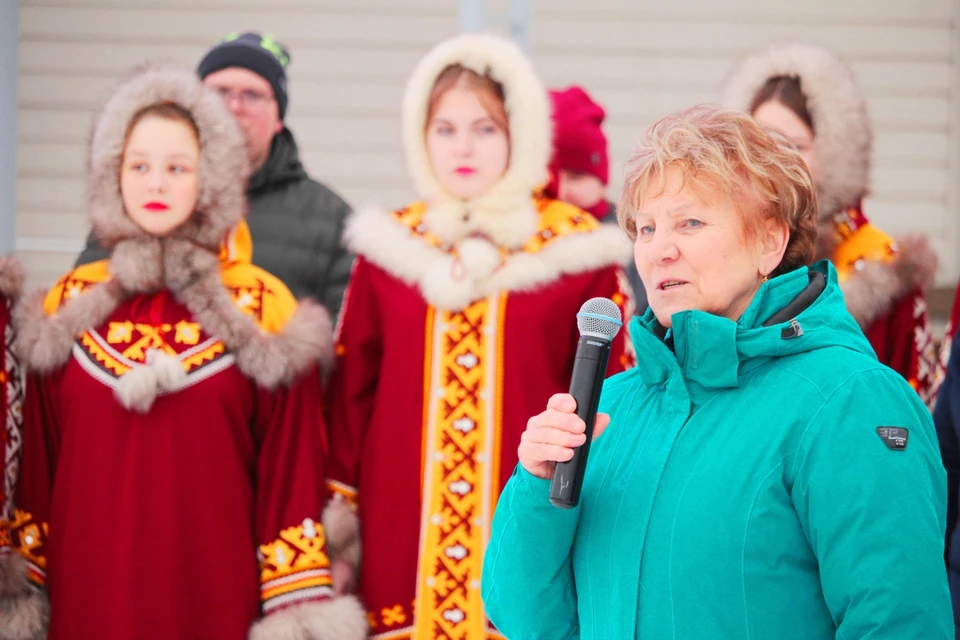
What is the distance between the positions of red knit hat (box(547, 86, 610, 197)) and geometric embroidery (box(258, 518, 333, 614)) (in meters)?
1.93

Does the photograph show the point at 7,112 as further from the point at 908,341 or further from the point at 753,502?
the point at 753,502

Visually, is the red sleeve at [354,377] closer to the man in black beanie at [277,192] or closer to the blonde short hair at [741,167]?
the man in black beanie at [277,192]

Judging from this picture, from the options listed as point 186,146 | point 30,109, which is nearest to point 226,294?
point 186,146

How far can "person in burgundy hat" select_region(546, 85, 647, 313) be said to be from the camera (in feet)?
14.8

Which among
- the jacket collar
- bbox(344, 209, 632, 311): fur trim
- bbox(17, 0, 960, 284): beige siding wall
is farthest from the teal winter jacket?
bbox(17, 0, 960, 284): beige siding wall

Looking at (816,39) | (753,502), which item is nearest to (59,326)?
(753,502)

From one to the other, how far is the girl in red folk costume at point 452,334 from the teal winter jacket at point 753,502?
1.45m

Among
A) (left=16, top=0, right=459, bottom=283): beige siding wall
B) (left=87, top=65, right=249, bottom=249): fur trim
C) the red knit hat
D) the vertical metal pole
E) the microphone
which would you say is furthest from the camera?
(left=16, top=0, right=459, bottom=283): beige siding wall

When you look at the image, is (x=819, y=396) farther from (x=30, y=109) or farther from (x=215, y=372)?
(x=30, y=109)

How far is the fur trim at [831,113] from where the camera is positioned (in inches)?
142

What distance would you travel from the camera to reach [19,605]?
302 cm

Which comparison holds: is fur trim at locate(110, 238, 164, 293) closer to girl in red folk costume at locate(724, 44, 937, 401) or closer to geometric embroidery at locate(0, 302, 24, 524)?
geometric embroidery at locate(0, 302, 24, 524)

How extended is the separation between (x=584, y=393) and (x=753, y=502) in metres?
0.25

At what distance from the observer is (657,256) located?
1.72 meters
